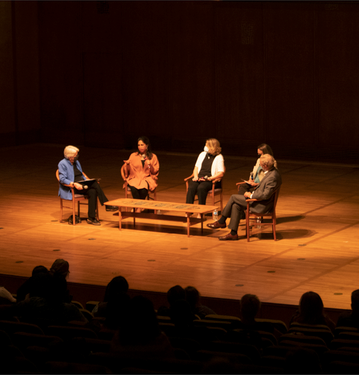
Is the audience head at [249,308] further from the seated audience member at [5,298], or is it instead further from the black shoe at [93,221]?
the black shoe at [93,221]

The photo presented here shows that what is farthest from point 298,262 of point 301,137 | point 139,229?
point 301,137

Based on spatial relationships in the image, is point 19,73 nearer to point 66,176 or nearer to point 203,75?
point 203,75

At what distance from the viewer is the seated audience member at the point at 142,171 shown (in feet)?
31.1

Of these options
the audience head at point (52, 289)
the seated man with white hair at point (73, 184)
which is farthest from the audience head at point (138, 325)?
the seated man with white hair at point (73, 184)

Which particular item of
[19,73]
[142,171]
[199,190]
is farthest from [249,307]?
[19,73]

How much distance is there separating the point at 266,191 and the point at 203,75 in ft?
23.4

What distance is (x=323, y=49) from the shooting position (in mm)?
13555

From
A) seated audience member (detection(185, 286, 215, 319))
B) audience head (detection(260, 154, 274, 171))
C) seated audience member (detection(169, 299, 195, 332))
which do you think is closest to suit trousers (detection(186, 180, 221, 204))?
audience head (detection(260, 154, 274, 171))

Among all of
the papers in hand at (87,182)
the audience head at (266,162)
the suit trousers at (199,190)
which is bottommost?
the suit trousers at (199,190)

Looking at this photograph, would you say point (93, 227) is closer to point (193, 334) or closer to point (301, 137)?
point (193, 334)

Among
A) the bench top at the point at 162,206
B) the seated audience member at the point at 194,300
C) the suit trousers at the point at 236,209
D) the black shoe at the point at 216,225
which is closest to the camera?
the seated audience member at the point at 194,300

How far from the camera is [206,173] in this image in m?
9.47

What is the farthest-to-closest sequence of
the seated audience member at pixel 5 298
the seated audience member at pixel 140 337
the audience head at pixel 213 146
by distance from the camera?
the audience head at pixel 213 146, the seated audience member at pixel 5 298, the seated audience member at pixel 140 337

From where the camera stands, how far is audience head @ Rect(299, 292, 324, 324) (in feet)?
15.2
